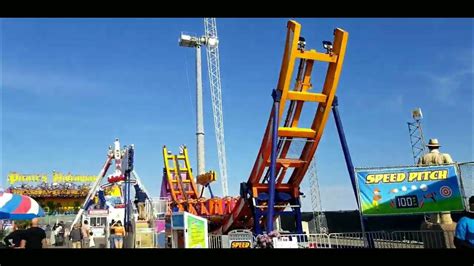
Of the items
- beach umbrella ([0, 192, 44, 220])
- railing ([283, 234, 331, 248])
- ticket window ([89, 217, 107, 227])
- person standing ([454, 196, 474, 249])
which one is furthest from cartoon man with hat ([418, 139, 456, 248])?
ticket window ([89, 217, 107, 227])

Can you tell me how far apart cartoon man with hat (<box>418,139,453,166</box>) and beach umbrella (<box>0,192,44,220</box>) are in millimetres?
9219

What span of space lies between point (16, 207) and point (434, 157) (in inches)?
375

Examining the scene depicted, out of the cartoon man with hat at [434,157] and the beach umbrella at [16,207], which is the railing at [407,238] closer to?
the cartoon man with hat at [434,157]

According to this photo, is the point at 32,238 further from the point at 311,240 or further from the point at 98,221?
the point at 98,221

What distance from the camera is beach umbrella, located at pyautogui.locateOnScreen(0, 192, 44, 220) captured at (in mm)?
10039

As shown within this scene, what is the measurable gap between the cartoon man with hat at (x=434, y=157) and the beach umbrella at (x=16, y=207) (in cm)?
922

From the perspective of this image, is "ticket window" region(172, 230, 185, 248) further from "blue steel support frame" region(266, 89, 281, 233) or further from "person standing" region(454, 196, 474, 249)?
"person standing" region(454, 196, 474, 249)

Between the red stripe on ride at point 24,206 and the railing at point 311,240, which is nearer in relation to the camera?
the railing at point 311,240

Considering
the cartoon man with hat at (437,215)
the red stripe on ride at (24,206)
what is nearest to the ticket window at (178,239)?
the cartoon man with hat at (437,215)

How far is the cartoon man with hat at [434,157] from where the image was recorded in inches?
269

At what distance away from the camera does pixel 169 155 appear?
19.9 metres
